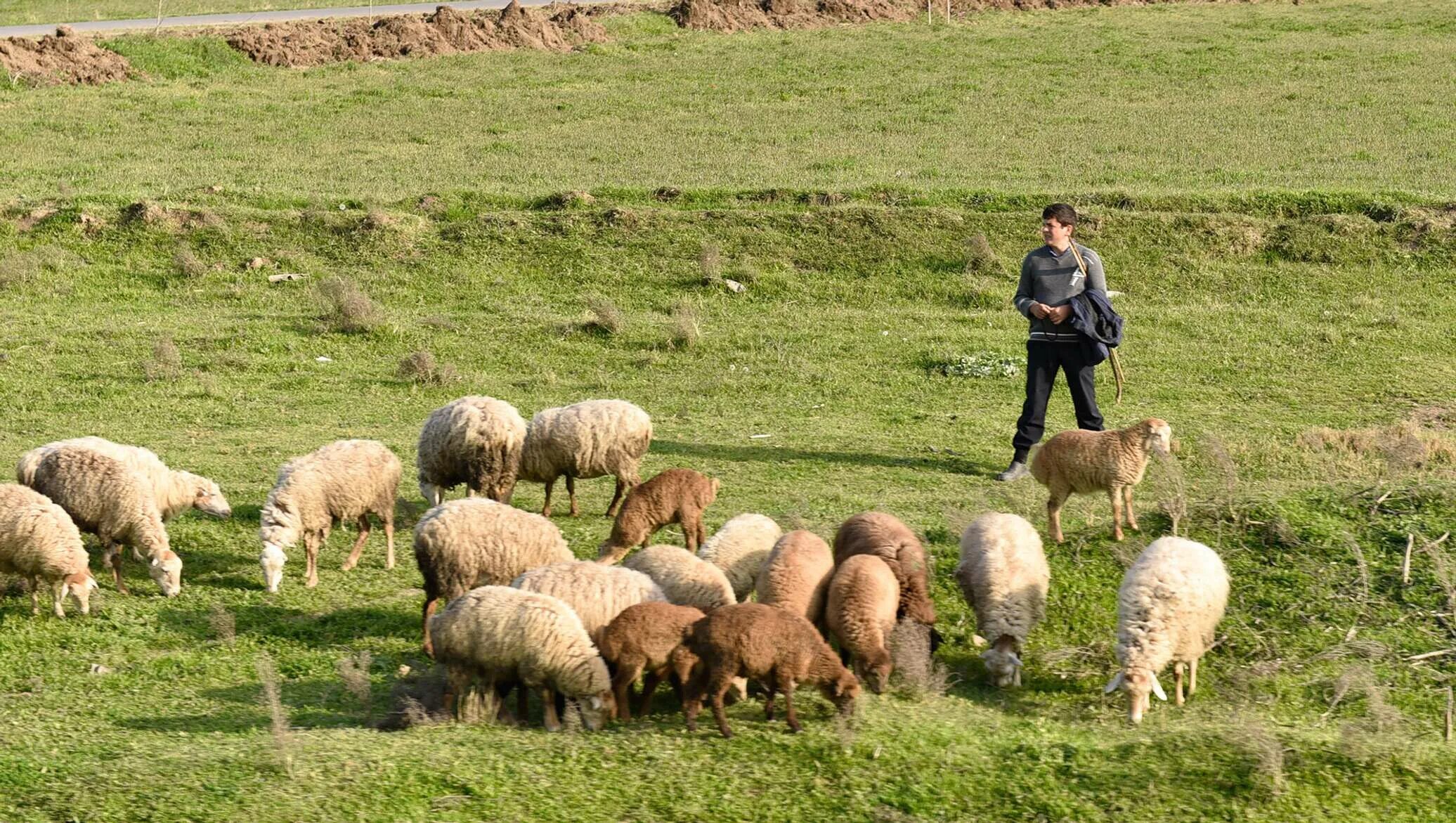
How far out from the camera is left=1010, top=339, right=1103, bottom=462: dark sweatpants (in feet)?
40.1

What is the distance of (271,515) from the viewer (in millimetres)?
10414

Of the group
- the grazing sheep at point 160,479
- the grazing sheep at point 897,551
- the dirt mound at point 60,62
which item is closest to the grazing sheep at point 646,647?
the grazing sheep at point 897,551

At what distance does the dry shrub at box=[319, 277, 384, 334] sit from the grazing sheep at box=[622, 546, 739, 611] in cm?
950

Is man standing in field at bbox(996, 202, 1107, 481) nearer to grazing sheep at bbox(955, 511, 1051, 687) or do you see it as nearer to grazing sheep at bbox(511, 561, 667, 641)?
grazing sheep at bbox(955, 511, 1051, 687)

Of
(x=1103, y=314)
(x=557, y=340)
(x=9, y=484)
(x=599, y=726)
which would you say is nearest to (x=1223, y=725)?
(x=599, y=726)

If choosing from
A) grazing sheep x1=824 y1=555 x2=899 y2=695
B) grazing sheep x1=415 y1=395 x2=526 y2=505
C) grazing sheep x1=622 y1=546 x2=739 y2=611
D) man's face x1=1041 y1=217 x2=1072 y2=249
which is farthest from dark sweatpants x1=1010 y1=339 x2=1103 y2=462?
grazing sheep x1=622 y1=546 x2=739 y2=611

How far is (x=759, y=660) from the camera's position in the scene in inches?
300

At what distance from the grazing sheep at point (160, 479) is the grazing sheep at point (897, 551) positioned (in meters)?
4.87

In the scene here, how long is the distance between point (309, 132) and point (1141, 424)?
72.6 feet

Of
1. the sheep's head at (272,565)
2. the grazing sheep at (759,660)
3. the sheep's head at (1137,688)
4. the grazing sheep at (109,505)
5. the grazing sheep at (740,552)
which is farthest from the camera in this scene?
the grazing sheep at (109,505)

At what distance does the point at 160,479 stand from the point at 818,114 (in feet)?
71.6

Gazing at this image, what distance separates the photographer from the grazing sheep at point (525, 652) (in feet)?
25.5

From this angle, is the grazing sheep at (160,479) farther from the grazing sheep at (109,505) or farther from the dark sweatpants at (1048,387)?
the dark sweatpants at (1048,387)

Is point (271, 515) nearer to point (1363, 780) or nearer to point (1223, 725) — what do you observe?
point (1223, 725)
